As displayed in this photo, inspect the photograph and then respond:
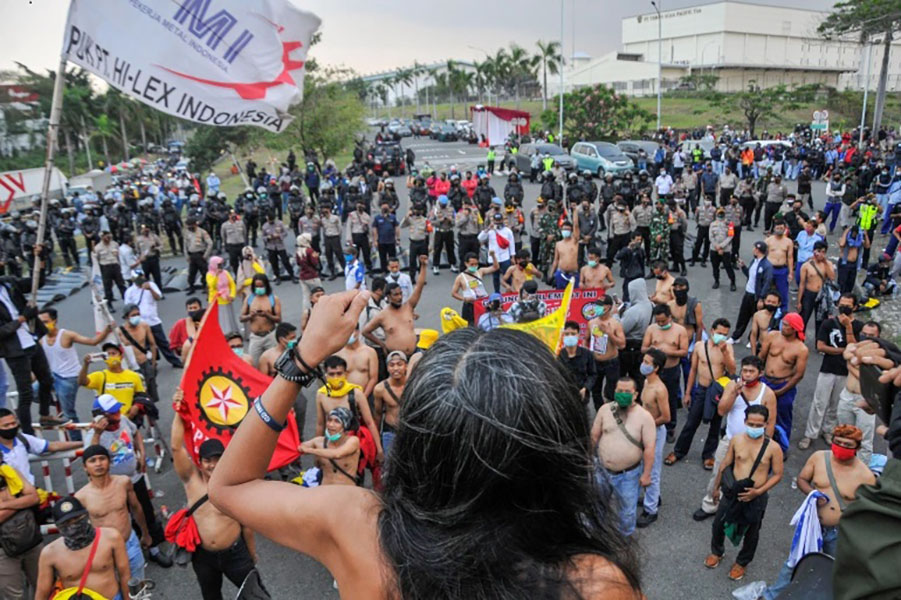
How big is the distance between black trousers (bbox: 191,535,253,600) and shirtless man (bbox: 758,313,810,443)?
5389 millimetres

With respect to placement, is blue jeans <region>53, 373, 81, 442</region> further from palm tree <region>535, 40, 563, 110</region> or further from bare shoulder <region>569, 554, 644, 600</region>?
palm tree <region>535, 40, 563, 110</region>

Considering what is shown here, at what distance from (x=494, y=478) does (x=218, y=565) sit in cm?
416

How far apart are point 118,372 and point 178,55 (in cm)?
340

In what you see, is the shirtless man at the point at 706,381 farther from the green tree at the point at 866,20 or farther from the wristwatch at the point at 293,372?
the green tree at the point at 866,20

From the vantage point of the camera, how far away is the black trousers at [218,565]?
4.42 m

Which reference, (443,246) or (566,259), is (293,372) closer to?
(566,259)

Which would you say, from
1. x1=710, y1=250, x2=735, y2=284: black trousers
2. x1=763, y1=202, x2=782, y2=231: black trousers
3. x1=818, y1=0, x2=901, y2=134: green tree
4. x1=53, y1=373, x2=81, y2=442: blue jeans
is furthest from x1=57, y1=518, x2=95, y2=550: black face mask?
x1=818, y1=0, x2=901, y2=134: green tree

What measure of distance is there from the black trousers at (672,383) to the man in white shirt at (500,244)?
4.85 m

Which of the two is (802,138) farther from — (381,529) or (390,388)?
(381,529)

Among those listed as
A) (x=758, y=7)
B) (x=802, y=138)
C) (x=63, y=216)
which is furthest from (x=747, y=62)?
(x=63, y=216)

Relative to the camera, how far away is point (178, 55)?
17.5ft

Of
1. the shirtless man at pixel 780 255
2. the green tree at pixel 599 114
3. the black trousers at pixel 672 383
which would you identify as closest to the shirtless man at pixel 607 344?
the black trousers at pixel 672 383

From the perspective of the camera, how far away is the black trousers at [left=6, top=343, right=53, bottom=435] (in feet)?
22.1

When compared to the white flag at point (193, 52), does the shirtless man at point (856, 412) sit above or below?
below
